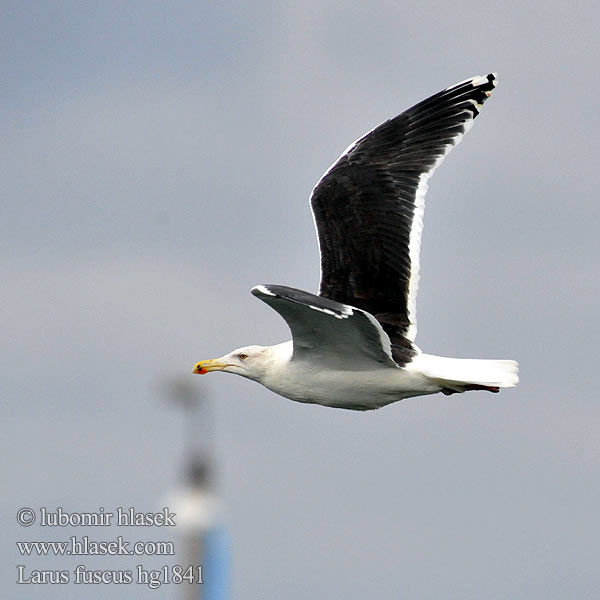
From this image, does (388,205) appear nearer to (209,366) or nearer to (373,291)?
(373,291)

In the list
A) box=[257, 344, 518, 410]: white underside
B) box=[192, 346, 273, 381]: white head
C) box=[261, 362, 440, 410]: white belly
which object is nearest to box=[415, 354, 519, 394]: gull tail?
box=[257, 344, 518, 410]: white underside

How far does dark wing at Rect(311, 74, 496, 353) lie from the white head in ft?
4.24

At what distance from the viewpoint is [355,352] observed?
11.9 metres

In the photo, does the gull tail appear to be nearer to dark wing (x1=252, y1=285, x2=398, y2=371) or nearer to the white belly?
the white belly

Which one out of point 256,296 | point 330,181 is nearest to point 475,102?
Result: point 330,181

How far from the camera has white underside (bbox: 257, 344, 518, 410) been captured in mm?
12094

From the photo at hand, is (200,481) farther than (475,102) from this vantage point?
No

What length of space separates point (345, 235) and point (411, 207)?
92 centimetres

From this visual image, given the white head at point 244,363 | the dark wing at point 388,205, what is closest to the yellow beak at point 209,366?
the white head at point 244,363

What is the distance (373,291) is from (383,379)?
72.7 inches

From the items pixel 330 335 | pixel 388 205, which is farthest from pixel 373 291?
pixel 330 335

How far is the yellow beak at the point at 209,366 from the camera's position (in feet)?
43.8

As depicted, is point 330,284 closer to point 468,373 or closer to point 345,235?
point 345,235

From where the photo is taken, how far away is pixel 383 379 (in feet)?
39.9
